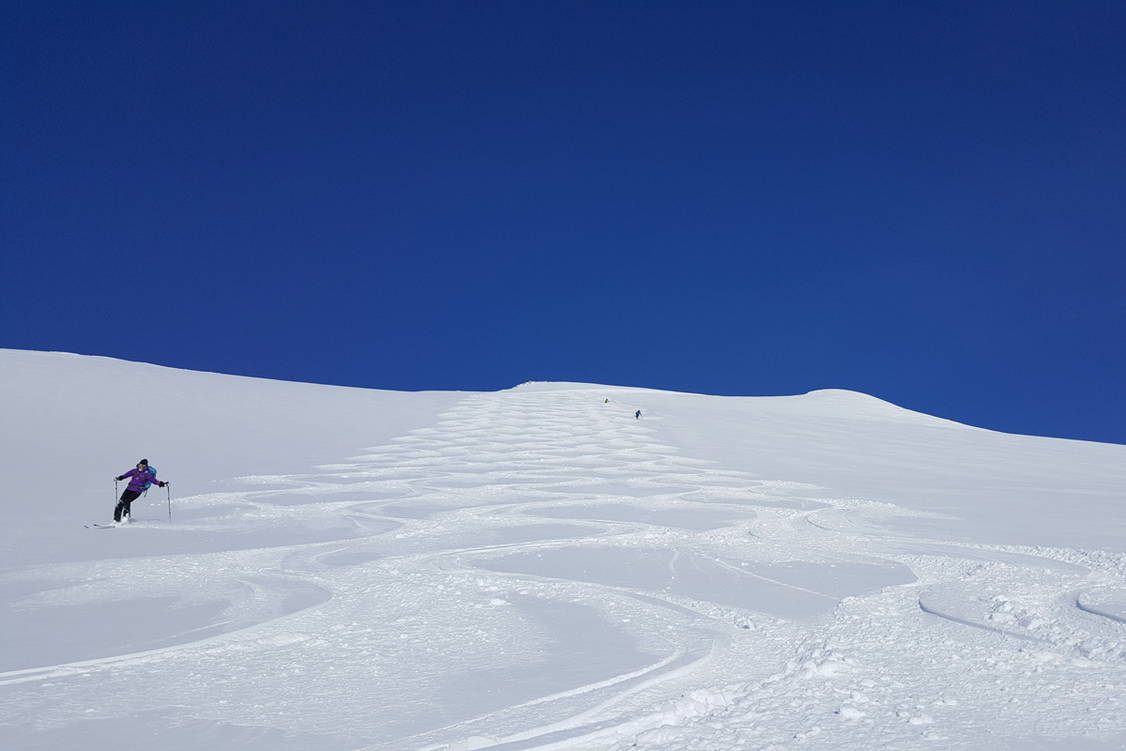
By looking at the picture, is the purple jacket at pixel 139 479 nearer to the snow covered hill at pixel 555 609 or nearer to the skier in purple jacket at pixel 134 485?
the skier in purple jacket at pixel 134 485

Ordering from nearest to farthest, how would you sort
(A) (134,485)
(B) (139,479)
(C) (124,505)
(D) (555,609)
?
1. (D) (555,609)
2. (C) (124,505)
3. (A) (134,485)
4. (B) (139,479)

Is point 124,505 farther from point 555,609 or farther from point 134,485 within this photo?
point 555,609

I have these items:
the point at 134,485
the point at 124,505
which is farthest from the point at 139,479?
the point at 124,505

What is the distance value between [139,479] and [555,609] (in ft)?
25.2

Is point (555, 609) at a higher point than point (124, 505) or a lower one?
lower

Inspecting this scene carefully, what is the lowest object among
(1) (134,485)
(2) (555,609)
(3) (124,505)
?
(2) (555,609)

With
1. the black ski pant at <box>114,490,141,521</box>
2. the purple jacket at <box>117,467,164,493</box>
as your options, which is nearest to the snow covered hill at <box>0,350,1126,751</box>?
the black ski pant at <box>114,490,141,521</box>

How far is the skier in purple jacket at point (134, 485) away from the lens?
404 inches

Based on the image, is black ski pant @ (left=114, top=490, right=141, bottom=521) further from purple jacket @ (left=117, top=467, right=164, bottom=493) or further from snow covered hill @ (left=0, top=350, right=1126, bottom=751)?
snow covered hill @ (left=0, top=350, right=1126, bottom=751)

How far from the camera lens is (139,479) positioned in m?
10.8

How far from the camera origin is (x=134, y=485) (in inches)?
420

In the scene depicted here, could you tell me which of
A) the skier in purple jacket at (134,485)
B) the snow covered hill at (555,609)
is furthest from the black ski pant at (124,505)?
the snow covered hill at (555,609)

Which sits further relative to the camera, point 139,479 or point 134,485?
point 139,479

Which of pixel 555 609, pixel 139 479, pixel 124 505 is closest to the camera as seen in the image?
pixel 555 609
